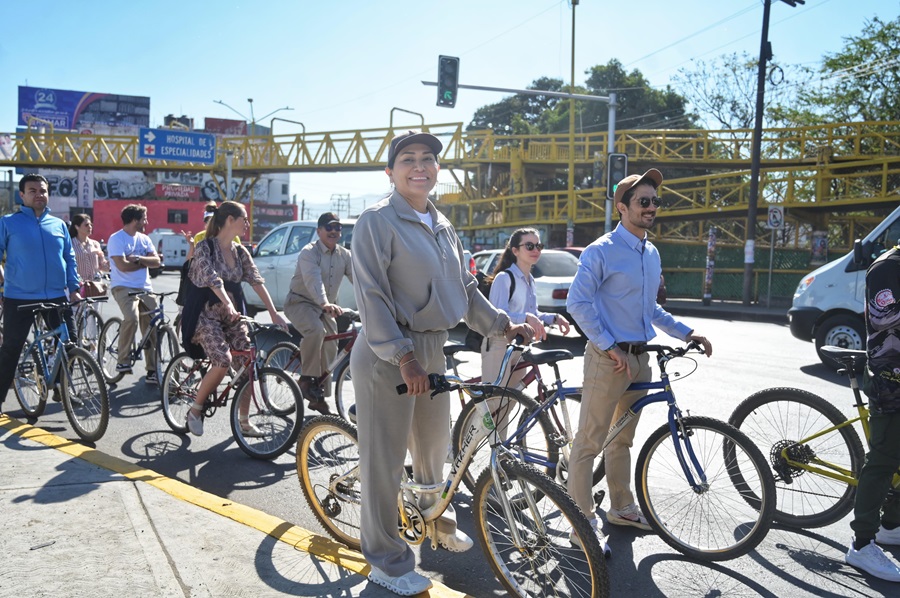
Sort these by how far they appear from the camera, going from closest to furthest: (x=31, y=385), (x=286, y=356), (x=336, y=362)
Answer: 1. (x=31, y=385)
2. (x=336, y=362)
3. (x=286, y=356)

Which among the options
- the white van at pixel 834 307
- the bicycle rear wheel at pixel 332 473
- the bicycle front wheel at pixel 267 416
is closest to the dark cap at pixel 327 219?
the bicycle front wheel at pixel 267 416

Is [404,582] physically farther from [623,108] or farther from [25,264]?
[623,108]

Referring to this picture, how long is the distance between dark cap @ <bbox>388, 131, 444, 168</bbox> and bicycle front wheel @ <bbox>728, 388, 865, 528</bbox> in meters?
2.59

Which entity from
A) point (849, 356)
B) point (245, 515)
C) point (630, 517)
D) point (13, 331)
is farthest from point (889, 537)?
point (13, 331)

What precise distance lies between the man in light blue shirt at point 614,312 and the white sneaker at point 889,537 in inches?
55.5

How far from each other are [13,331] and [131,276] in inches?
94.3

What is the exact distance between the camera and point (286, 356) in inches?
307

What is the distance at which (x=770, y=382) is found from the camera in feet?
31.4

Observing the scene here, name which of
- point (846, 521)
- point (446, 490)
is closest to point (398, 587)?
point (446, 490)

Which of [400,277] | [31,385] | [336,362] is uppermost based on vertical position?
[400,277]

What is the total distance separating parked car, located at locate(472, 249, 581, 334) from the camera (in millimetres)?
13727

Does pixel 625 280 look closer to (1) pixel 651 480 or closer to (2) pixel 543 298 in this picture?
(1) pixel 651 480

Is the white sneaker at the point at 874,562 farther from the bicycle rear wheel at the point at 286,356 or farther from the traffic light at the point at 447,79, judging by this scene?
the traffic light at the point at 447,79

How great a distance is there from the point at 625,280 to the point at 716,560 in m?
1.50
